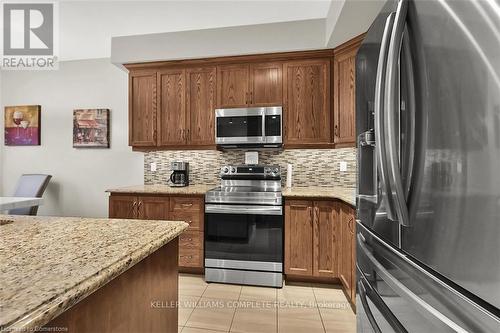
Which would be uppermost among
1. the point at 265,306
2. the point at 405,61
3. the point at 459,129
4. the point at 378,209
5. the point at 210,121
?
the point at 210,121

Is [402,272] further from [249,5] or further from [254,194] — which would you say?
[249,5]

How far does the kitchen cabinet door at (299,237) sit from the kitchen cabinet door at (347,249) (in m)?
0.31

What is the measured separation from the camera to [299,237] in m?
2.54

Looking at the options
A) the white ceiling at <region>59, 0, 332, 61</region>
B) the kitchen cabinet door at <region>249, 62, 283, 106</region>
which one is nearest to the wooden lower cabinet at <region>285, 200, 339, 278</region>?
the kitchen cabinet door at <region>249, 62, 283, 106</region>

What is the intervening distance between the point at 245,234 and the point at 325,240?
31.0 inches

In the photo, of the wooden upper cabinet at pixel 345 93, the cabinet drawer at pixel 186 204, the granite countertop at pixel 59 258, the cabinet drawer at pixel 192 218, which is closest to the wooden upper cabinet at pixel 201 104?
the cabinet drawer at pixel 186 204

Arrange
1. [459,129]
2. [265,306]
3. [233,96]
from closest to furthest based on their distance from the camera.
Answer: [459,129], [265,306], [233,96]

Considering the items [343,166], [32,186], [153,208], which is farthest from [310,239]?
[32,186]

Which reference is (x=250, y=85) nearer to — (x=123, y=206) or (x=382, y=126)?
(x=123, y=206)

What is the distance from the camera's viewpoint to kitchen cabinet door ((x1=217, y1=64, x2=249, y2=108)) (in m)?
2.98

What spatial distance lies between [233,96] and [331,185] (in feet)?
5.19

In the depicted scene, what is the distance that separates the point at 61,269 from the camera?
59 centimetres

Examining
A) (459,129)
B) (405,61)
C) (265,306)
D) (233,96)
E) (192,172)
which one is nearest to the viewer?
(459,129)

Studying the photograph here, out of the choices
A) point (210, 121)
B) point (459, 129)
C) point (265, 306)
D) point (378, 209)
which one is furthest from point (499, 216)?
point (210, 121)
